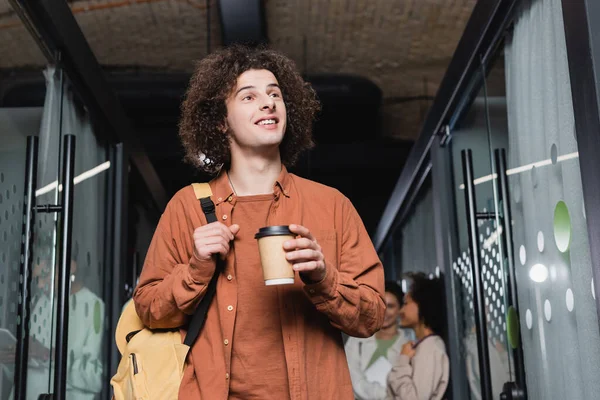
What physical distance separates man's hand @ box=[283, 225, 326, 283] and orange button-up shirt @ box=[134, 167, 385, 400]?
46mm

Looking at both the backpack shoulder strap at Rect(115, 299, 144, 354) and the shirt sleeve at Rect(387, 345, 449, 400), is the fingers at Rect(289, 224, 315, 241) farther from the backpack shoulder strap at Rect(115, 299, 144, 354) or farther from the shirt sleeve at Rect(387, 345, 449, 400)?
the shirt sleeve at Rect(387, 345, 449, 400)

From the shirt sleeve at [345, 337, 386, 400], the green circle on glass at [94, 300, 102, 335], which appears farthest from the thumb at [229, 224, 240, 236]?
the shirt sleeve at [345, 337, 386, 400]

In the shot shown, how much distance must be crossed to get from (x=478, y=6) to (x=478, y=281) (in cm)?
106

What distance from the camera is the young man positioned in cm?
144

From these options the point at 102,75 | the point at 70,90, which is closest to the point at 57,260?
the point at 70,90

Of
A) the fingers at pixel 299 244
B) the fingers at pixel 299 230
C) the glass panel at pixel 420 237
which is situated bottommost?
the fingers at pixel 299 244

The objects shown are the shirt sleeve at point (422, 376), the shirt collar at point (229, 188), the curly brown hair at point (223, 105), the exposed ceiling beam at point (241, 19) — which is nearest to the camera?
the shirt collar at point (229, 188)

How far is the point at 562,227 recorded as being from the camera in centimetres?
208

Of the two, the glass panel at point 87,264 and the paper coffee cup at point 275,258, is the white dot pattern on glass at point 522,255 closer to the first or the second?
the paper coffee cup at point 275,258

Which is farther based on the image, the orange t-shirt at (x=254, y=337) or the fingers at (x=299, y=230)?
the orange t-shirt at (x=254, y=337)

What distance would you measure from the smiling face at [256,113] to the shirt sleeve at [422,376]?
2.69 metres

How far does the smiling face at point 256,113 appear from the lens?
164cm

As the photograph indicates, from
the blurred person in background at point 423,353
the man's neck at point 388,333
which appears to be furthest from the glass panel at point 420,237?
the man's neck at point 388,333

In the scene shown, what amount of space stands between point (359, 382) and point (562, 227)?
289 cm
